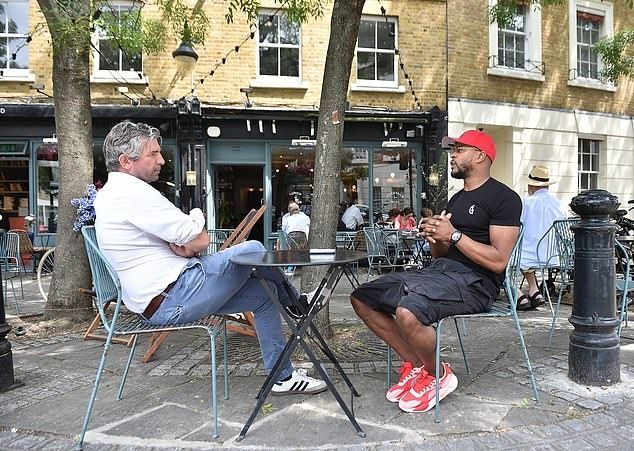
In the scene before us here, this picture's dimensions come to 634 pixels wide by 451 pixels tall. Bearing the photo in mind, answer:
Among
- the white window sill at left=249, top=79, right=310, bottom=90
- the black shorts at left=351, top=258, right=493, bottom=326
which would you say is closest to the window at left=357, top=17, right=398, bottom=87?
the white window sill at left=249, top=79, right=310, bottom=90

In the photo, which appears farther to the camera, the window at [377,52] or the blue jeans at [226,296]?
the window at [377,52]

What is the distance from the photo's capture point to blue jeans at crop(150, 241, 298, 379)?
2898mm

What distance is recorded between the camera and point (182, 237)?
9.10 ft

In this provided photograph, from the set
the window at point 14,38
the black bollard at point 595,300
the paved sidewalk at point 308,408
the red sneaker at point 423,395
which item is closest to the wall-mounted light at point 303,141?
the window at point 14,38

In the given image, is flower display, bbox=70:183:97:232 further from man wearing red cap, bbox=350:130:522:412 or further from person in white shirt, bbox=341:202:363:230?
person in white shirt, bbox=341:202:363:230

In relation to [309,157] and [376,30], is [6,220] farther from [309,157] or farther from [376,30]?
[376,30]

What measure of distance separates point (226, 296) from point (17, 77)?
10497 millimetres

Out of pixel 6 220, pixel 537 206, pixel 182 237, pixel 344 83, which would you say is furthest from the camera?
pixel 6 220

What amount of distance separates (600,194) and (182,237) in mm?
2791

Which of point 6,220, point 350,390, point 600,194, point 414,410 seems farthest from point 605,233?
point 6,220

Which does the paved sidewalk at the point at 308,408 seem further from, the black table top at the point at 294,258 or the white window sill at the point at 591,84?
the white window sill at the point at 591,84

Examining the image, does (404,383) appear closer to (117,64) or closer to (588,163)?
(117,64)

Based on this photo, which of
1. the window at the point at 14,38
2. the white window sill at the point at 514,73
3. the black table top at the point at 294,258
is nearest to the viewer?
the black table top at the point at 294,258

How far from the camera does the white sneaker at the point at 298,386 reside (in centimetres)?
329
